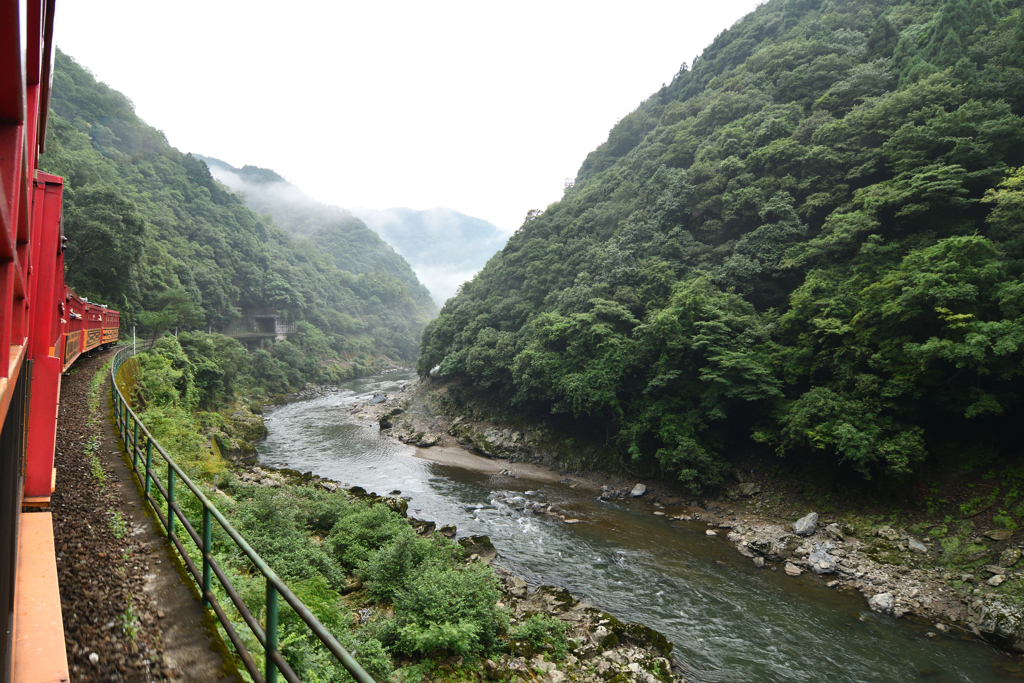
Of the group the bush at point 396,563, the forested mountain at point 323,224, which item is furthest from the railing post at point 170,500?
the forested mountain at point 323,224

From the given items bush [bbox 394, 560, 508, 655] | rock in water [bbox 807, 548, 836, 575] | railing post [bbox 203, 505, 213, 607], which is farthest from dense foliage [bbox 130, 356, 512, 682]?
rock in water [bbox 807, 548, 836, 575]

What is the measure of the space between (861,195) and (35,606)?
2290 cm

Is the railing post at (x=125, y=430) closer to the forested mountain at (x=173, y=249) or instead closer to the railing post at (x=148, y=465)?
the railing post at (x=148, y=465)

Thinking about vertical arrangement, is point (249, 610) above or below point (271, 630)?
below

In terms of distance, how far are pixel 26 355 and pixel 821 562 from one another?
16.9 meters

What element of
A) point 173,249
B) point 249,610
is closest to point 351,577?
point 249,610

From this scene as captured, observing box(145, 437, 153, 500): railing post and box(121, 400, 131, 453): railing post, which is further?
box(121, 400, 131, 453): railing post

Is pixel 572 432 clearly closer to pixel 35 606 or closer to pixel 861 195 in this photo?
pixel 861 195

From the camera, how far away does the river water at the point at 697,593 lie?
373 inches

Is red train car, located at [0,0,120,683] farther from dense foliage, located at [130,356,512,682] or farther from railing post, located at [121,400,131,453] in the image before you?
railing post, located at [121,400,131,453]

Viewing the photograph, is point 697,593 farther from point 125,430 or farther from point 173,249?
point 173,249

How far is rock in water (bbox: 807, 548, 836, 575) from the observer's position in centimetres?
1268

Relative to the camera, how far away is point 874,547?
42.7 feet

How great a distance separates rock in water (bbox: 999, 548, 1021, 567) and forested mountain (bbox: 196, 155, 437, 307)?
104052 millimetres
